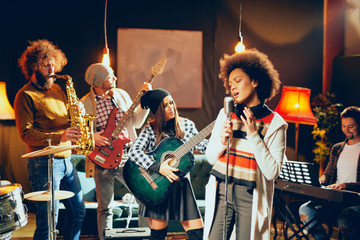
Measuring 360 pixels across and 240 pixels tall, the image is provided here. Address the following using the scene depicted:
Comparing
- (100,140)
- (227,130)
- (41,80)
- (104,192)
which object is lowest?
(104,192)

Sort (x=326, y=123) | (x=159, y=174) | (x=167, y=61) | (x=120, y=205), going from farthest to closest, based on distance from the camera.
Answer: (x=167, y=61) < (x=326, y=123) < (x=120, y=205) < (x=159, y=174)

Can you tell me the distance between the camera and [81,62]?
548 centimetres

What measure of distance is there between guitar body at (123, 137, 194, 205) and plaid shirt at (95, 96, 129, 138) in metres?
0.80

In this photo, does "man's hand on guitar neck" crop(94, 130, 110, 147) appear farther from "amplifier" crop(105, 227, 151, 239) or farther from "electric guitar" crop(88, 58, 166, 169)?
"amplifier" crop(105, 227, 151, 239)

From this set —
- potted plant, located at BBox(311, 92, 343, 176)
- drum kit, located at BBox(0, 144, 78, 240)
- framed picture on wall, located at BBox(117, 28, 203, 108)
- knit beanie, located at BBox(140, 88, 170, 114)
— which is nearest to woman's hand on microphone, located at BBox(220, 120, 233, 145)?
knit beanie, located at BBox(140, 88, 170, 114)

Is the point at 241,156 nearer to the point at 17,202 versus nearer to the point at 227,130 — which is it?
the point at 227,130

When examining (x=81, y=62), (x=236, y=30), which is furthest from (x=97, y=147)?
(x=236, y=30)

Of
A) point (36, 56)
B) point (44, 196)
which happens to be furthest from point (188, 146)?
point (36, 56)

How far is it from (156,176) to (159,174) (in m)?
0.03

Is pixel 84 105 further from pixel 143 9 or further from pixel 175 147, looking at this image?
pixel 143 9

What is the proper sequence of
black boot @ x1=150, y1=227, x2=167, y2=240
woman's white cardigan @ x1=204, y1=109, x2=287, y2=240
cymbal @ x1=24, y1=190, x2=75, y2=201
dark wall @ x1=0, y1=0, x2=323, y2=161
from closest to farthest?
woman's white cardigan @ x1=204, y1=109, x2=287, y2=240, cymbal @ x1=24, y1=190, x2=75, y2=201, black boot @ x1=150, y1=227, x2=167, y2=240, dark wall @ x1=0, y1=0, x2=323, y2=161

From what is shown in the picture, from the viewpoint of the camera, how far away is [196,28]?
579cm

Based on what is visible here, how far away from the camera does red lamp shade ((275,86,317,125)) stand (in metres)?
5.16

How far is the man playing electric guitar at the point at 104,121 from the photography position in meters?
3.88
